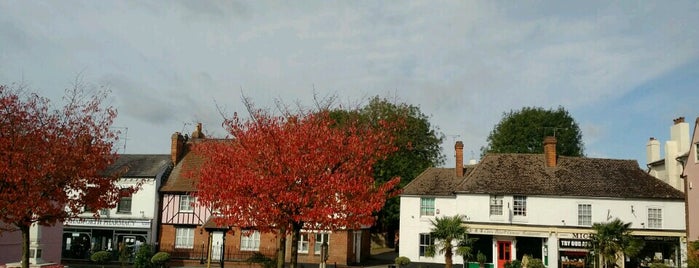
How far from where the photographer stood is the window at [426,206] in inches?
1623

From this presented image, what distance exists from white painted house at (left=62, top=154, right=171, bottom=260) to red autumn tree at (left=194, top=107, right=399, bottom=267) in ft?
74.1

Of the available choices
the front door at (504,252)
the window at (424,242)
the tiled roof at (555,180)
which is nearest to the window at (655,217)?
the tiled roof at (555,180)

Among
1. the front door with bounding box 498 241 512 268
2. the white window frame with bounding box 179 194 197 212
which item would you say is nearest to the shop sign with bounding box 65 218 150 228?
the white window frame with bounding box 179 194 197 212

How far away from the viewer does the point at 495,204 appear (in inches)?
1515

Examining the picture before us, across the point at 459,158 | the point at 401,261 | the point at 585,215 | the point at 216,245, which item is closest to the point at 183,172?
the point at 216,245

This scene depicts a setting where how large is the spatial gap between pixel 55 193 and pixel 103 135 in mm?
2511

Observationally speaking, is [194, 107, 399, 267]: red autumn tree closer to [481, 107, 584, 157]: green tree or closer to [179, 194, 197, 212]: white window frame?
[179, 194, 197, 212]: white window frame

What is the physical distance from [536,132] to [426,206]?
22.3 metres

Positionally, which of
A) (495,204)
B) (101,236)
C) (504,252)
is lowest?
(504,252)

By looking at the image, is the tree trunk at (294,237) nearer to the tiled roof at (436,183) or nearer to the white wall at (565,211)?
the white wall at (565,211)

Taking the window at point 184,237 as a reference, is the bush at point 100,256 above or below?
below

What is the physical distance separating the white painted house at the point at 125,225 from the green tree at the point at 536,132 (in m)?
33.9

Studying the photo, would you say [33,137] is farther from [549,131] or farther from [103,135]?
[549,131]

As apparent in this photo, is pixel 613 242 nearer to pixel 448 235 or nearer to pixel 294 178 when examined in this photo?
pixel 448 235
